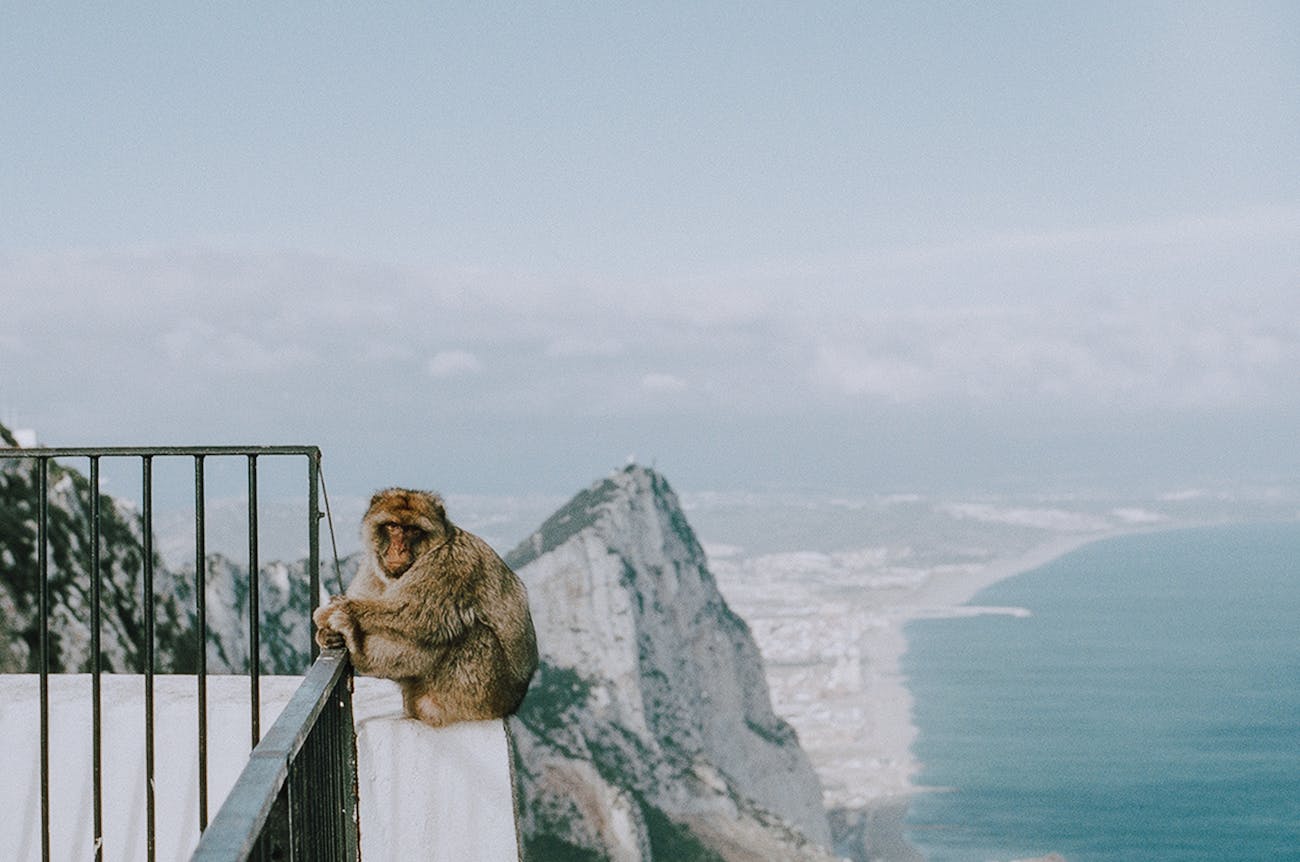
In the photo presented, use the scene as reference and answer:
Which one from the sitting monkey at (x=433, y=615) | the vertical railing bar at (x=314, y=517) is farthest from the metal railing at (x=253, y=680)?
the sitting monkey at (x=433, y=615)

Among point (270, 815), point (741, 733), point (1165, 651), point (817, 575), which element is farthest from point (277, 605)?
point (1165, 651)

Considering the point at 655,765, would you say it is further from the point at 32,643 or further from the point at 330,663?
the point at 330,663

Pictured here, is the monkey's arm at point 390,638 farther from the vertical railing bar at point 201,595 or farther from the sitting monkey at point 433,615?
the vertical railing bar at point 201,595

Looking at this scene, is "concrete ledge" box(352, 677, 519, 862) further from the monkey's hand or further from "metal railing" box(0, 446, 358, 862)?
the monkey's hand

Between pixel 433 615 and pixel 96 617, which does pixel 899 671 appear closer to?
pixel 433 615

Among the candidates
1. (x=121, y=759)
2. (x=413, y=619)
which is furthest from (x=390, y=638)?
(x=121, y=759)

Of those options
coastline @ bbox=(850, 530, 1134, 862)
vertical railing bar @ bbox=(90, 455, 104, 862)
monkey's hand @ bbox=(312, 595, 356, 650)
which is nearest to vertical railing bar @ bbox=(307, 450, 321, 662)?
monkey's hand @ bbox=(312, 595, 356, 650)
